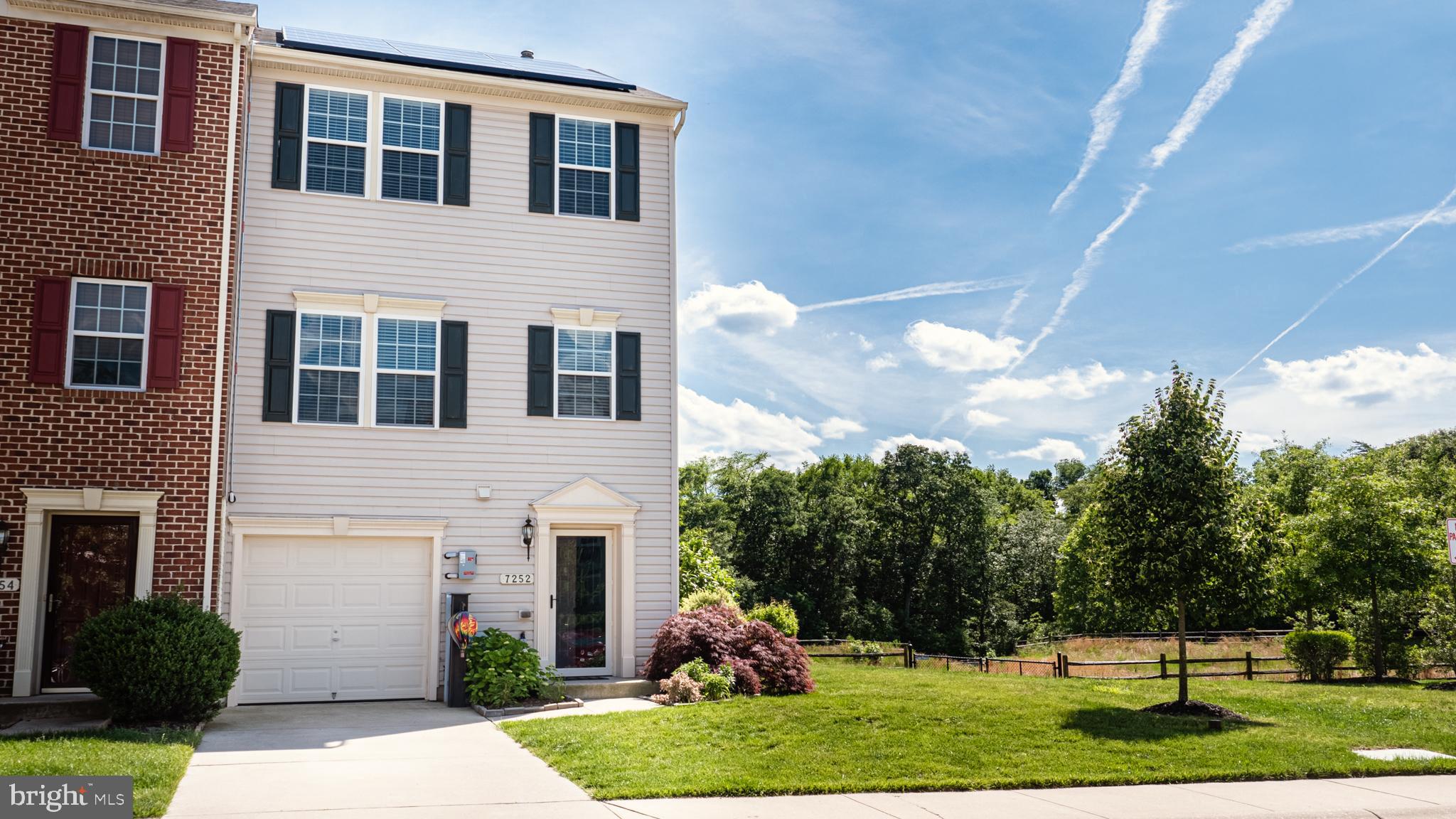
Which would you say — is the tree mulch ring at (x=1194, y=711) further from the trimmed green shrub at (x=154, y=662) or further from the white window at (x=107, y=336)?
the white window at (x=107, y=336)

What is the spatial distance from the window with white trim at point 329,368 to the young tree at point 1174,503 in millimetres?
10779

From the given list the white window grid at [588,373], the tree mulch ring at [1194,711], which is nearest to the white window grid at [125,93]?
the white window grid at [588,373]

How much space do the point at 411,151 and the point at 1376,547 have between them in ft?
65.6

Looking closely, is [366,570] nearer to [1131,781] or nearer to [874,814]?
[874,814]

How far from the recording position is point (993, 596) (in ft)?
162

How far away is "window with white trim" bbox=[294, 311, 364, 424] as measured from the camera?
49.0 ft

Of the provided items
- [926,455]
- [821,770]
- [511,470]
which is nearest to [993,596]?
[926,455]

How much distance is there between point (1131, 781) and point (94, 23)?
51.0 ft

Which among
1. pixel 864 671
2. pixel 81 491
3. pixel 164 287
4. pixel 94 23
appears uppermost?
pixel 94 23

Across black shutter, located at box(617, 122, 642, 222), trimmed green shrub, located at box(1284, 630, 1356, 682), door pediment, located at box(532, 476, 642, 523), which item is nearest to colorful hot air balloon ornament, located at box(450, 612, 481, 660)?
door pediment, located at box(532, 476, 642, 523)

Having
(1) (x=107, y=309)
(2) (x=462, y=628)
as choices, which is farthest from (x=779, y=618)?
(1) (x=107, y=309)

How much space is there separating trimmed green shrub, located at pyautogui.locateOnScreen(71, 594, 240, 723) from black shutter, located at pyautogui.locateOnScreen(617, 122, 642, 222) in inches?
335

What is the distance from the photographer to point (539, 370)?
1591 centimetres

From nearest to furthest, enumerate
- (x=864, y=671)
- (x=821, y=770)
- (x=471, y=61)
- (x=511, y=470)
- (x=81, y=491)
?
(x=821, y=770)
(x=81, y=491)
(x=511, y=470)
(x=471, y=61)
(x=864, y=671)
